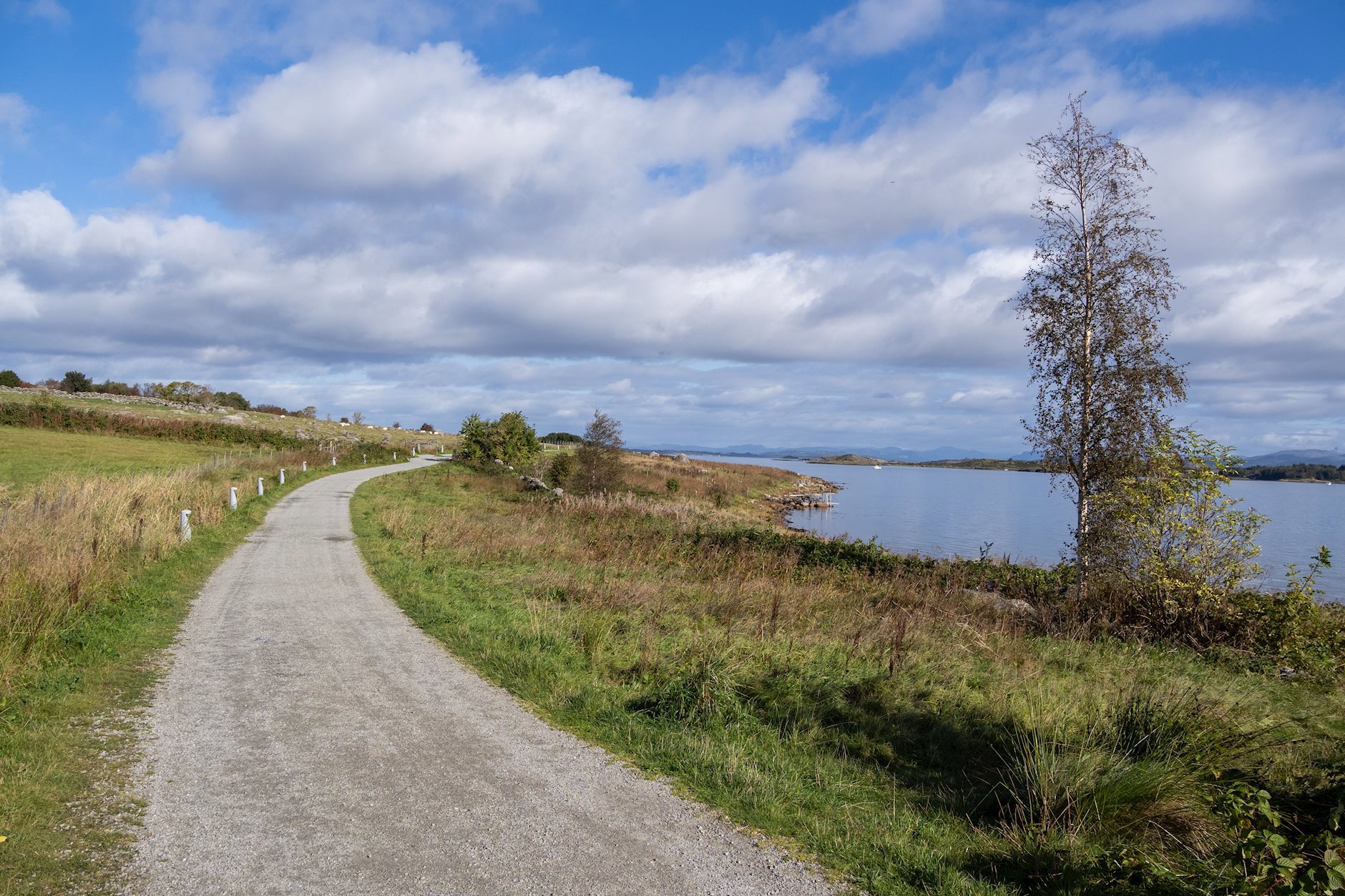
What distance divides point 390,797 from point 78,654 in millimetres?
5439

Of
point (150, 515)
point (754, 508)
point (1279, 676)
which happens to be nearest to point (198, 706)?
point (150, 515)

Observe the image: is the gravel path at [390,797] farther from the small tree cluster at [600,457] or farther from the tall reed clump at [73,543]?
the small tree cluster at [600,457]

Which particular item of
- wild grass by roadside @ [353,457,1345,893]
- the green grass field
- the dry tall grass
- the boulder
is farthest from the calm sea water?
the green grass field

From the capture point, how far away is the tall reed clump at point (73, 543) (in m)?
8.02

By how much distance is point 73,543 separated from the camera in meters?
11.4

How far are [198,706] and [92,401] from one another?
83.5m

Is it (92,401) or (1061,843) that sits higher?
(92,401)

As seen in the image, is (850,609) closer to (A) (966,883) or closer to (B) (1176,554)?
(B) (1176,554)

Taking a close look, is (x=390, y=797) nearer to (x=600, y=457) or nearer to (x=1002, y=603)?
(x=1002, y=603)

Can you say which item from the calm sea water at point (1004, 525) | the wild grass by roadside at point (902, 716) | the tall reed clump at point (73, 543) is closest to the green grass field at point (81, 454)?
the tall reed clump at point (73, 543)

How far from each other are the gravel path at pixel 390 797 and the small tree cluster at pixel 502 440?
3993 centimetres

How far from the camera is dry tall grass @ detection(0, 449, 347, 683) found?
8055mm

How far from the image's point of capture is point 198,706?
693cm

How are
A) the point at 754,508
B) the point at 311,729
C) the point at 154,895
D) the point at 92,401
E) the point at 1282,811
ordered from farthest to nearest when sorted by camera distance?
1. the point at 92,401
2. the point at 754,508
3. the point at 311,729
4. the point at 1282,811
5. the point at 154,895
